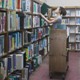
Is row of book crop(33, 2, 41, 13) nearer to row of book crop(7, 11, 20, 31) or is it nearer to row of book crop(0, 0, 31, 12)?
row of book crop(0, 0, 31, 12)

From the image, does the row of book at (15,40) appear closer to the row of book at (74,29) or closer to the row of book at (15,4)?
the row of book at (15,4)

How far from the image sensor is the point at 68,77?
570 centimetres

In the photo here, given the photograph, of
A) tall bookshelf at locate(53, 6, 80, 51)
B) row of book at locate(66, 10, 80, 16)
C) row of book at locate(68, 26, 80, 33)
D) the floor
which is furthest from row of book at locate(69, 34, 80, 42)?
the floor

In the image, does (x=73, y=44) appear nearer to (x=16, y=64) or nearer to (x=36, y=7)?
(x=36, y=7)

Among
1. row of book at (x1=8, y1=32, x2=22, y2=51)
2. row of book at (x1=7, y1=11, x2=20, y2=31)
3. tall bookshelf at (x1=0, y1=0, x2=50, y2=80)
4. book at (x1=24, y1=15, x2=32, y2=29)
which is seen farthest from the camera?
book at (x1=24, y1=15, x2=32, y2=29)

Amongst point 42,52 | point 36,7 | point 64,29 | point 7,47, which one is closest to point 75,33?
point 42,52

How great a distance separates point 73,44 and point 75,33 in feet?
1.66

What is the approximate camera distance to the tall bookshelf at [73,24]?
10281mm

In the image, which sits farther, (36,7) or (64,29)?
(36,7)

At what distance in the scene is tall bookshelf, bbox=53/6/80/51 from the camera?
10.3 meters

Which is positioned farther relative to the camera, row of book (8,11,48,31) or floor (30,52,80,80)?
floor (30,52,80,80)

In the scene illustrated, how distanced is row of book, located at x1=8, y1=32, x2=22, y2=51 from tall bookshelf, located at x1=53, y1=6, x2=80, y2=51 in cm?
563

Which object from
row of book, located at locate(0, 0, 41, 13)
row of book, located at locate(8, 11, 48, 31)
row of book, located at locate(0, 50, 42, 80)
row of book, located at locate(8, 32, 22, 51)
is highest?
row of book, located at locate(0, 0, 41, 13)

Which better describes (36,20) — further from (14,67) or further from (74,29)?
(74,29)
